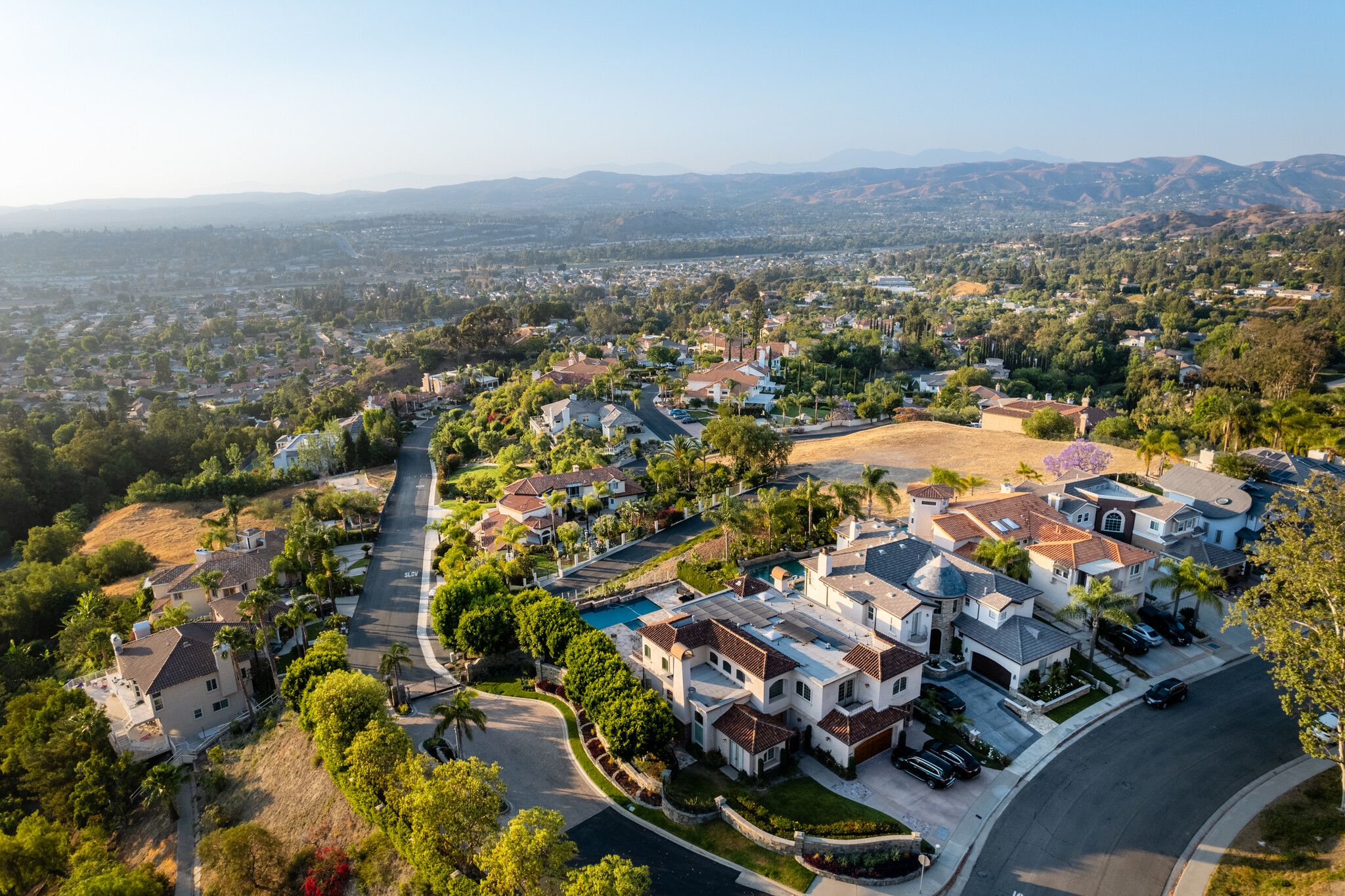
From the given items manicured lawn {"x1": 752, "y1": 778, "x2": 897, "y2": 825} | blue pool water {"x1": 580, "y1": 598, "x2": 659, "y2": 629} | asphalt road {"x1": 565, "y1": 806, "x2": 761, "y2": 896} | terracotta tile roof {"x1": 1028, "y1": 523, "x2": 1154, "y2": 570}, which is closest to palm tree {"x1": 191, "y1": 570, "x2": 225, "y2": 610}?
blue pool water {"x1": 580, "y1": 598, "x2": 659, "y2": 629}

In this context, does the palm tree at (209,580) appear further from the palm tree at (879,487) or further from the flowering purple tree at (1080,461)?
the flowering purple tree at (1080,461)

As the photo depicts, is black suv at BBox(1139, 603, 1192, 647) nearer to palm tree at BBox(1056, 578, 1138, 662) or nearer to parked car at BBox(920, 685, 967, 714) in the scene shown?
palm tree at BBox(1056, 578, 1138, 662)

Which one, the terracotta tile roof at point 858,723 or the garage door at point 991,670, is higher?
the terracotta tile roof at point 858,723

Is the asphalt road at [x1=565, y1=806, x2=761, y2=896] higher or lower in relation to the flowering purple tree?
lower

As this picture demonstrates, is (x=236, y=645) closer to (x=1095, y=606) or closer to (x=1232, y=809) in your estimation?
(x=1095, y=606)

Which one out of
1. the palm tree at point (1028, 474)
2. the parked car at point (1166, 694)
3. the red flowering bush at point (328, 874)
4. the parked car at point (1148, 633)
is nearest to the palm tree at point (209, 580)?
the red flowering bush at point (328, 874)
